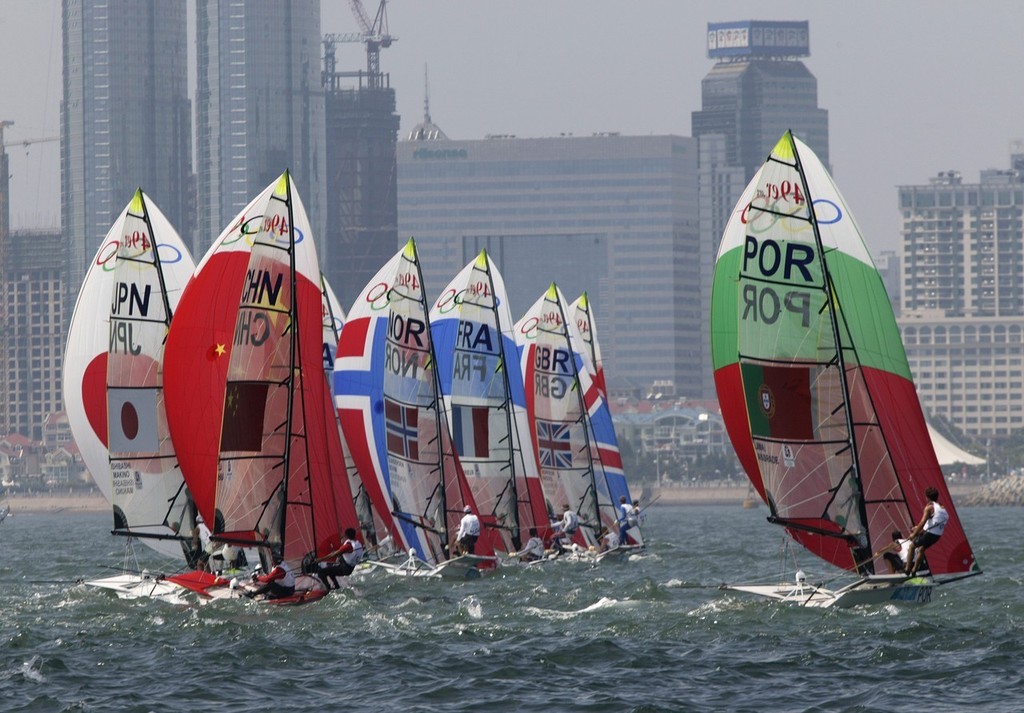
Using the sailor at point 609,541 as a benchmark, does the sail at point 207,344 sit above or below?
above

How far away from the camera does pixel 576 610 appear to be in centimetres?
3003

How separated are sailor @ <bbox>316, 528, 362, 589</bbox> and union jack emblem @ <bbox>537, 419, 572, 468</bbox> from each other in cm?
1675

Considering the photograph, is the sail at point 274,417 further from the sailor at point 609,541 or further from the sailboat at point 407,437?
the sailor at point 609,541

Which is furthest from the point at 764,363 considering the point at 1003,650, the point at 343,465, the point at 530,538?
the point at 530,538

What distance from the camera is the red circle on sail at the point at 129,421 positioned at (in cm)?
3278

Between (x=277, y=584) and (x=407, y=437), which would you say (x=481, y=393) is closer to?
(x=407, y=437)

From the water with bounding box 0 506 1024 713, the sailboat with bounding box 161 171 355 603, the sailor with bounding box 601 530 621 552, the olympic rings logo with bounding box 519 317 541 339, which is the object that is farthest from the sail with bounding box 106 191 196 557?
the olympic rings logo with bounding box 519 317 541 339

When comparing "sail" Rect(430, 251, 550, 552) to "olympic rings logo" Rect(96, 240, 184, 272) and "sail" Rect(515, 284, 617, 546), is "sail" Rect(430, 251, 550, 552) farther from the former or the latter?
"olympic rings logo" Rect(96, 240, 184, 272)

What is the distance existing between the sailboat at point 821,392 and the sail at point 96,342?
10.5 meters

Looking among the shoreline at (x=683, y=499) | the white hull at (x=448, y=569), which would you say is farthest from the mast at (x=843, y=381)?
the shoreline at (x=683, y=499)

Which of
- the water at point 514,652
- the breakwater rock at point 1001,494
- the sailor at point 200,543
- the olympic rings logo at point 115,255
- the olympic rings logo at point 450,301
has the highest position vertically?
the olympic rings logo at point 115,255

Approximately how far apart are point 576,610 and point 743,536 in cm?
3751

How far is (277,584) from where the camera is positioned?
92.9ft

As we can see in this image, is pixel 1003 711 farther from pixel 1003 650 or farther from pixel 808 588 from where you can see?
pixel 808 588
